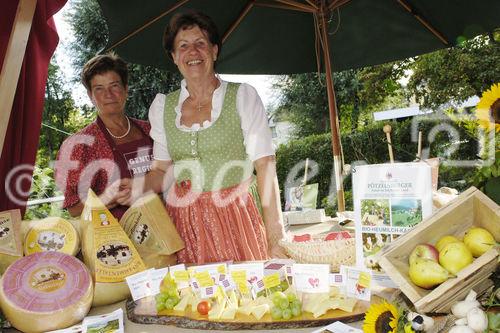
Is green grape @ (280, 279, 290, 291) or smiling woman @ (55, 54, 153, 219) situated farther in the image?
smiling woman @ (55, 54, 153, 219)

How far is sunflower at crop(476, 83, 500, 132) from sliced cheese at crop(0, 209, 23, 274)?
1.42m

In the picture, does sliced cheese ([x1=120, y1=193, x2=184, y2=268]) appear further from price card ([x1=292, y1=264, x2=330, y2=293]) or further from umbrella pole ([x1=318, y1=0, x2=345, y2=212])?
umbrella pole ([x1=318, y1=0, x2=345, y2=212])

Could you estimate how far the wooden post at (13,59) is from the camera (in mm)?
1342

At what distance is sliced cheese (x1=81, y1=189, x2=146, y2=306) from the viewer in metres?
1.43

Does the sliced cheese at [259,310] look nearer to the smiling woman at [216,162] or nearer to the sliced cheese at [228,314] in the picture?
the sliced cheese at [228,314]

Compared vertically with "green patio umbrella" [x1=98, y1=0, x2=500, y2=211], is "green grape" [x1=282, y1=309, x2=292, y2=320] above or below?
Answer: below

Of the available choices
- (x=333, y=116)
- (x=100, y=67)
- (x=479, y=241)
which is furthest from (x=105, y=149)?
(x=333, y=116)

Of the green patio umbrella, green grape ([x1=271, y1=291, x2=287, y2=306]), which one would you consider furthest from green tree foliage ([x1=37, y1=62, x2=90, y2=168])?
green grape ([x1=271, y1=291, x2=287, y2=306])

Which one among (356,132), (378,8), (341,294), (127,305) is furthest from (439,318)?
(356,132)

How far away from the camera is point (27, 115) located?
1.63 meters

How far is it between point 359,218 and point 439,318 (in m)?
0.39

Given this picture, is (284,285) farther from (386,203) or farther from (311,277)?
(386,203)

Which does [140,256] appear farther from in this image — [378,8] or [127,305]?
[378,8]

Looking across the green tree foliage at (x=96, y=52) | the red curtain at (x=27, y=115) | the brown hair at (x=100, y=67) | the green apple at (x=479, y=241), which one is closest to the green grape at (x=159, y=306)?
the red curtain at (x=27, y=115)
